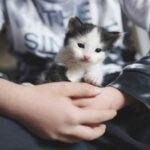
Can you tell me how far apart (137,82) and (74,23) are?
19 centimetres

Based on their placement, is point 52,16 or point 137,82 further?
point 52,16

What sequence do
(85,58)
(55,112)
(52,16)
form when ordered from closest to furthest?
1. (55,112)
2. (85,58)
3. (52,16)

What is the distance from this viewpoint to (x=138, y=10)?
37.0 inches

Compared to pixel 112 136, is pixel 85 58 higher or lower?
higher

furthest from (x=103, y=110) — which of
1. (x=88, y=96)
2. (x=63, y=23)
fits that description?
(x=63, y=23)

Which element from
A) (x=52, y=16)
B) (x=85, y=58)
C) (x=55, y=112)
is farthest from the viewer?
(x=52, y=16)

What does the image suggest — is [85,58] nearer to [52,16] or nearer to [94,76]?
[94,76]

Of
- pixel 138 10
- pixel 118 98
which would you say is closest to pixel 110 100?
pixel 118 98

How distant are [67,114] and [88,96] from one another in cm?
7

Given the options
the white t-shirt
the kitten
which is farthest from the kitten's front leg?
the white t-shirt

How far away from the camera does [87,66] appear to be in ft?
2.81

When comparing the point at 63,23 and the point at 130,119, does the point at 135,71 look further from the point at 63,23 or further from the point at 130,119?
the point at 63,23

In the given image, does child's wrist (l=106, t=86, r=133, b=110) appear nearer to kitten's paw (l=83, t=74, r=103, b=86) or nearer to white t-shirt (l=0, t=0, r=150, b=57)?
kitten's paw (l=83, t=74, r=103, b=86)

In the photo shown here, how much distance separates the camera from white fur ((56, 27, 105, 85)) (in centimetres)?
81
